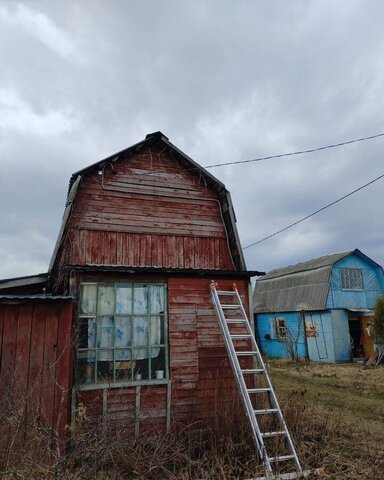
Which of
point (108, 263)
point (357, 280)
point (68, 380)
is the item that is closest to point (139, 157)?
point (108, 263)

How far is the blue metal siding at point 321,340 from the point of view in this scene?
68.5ft

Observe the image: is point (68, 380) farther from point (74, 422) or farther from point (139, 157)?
point (139, 157)

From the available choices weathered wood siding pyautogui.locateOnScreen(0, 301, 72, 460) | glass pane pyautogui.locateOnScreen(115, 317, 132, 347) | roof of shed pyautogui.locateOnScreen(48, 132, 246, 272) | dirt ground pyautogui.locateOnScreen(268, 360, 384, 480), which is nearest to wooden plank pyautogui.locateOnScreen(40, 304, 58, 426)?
weathered wood siding pyautogui.locateOnScreen(0, 301, 72, 460)

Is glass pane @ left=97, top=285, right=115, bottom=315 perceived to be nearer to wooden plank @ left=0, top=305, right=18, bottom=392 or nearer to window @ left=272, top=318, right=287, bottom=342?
wooden plank @ left=0, top=305, right=18, bottom=392

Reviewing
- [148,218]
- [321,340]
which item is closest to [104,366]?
[148,218]

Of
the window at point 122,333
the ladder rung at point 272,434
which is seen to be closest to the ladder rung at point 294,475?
the ladder rung at point 272,434

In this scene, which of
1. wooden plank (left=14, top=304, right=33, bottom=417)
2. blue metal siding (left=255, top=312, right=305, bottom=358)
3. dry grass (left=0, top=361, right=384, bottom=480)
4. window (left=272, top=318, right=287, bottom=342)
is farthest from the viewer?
window (left=272, top=318, right=287, bottom=342)

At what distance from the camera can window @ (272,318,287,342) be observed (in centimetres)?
2449

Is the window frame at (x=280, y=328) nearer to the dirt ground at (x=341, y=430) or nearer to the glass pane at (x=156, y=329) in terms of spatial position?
the dirt ground at (x=341, y=430)

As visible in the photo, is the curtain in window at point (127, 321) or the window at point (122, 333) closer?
the window at point (122, 333)

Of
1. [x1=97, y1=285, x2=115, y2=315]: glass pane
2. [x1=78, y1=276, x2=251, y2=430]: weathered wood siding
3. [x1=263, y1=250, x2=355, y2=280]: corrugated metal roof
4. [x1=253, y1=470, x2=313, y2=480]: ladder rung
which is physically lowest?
[x1=253, y1=470, x2=313, y2=480]: ladder rung

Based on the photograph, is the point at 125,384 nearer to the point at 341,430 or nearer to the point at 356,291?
the point at 341,430

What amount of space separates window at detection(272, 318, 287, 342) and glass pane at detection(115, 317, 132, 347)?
1855 cm

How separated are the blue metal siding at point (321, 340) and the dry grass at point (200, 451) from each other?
12.6m
